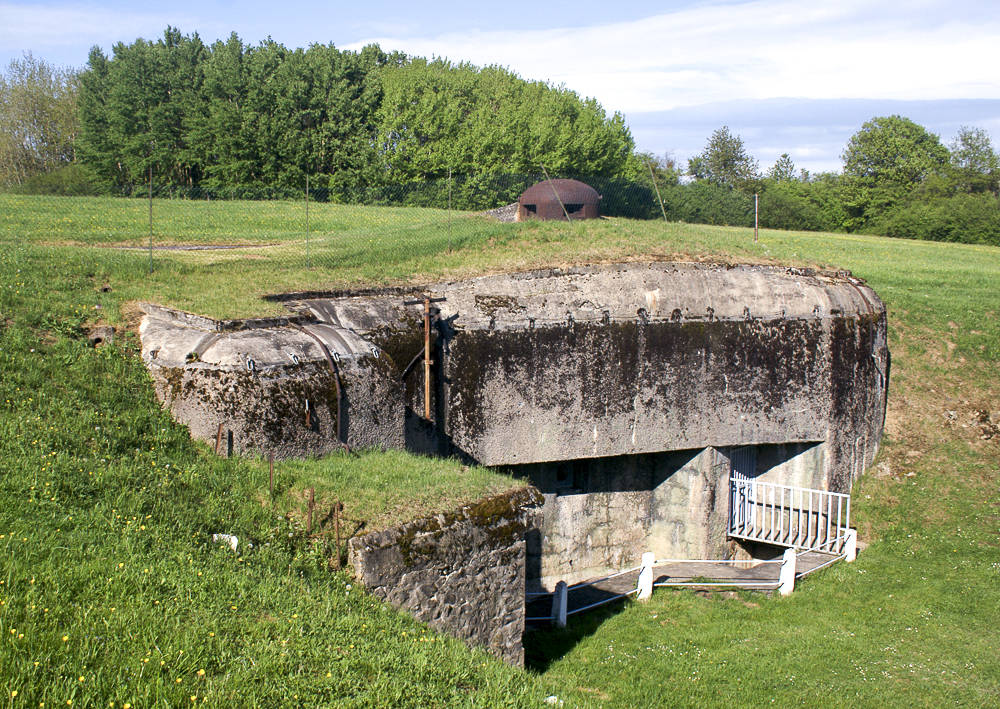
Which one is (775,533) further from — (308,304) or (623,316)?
(308,304)

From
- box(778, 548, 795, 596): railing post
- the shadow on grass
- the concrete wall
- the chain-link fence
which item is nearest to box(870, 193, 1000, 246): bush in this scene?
the chain-link fence

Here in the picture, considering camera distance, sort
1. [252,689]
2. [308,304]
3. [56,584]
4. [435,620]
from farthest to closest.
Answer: [308,304] → [435,620] → [56,584] → [252,689]

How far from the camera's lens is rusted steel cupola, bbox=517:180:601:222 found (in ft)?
62.2

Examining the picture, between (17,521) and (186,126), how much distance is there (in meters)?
36.2

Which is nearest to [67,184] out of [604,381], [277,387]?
[604,381]

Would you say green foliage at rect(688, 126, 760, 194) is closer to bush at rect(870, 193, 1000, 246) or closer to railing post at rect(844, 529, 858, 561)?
bush at rect(870, 193, 1000, 246)

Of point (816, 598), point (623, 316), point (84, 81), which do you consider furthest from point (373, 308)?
point (84, 81)

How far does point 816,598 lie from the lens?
37.8ft

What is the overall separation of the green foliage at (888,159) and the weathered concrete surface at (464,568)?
46785mm

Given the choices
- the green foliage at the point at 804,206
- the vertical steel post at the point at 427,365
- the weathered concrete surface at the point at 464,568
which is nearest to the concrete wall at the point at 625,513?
the vertical steel post at the point at 427,365

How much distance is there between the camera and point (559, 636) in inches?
408

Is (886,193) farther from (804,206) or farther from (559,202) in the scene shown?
(559,202)

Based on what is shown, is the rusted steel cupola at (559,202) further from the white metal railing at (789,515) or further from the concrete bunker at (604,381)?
the white metal railing at (789,515)

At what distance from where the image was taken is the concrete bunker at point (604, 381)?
9.44 metres
